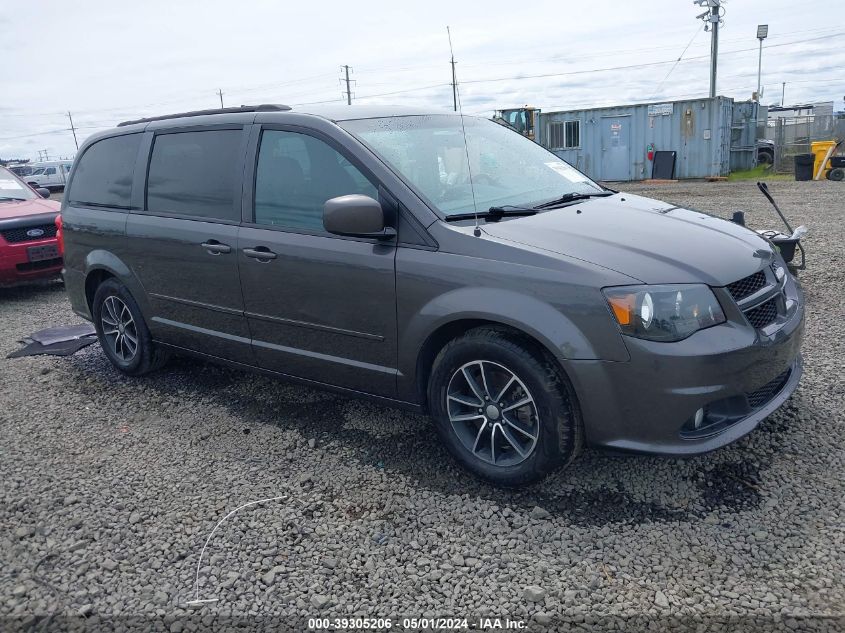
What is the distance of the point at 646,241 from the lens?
325 centimetres

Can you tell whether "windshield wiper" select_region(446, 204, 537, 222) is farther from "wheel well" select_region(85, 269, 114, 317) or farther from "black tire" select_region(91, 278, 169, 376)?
"wheel well" select_region(85, 269, 114, 317)

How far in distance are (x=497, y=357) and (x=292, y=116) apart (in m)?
1.91

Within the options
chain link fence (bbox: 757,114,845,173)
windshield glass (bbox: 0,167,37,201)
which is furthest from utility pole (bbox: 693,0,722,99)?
windshield glass (bbox: 0,167,37,201)

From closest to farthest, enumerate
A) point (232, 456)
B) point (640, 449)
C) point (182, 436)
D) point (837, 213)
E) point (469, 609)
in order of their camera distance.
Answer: point (469, 609) → point (640, 449) → point (232, 456) → point (182, 436) → point (837, 213)

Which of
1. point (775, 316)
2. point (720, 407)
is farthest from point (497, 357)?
point (775, 316)

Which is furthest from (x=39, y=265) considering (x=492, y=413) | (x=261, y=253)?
(x=492, y=413)

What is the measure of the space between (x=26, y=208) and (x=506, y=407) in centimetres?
794

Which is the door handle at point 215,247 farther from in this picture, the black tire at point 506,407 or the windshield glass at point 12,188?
the windshield glass at point 12,188

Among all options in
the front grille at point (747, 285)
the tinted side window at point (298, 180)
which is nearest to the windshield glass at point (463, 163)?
the tinted side window at point (298, 180)

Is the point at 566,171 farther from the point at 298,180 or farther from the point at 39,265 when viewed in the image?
the point at 39,265

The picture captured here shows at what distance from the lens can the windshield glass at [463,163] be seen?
3.66m

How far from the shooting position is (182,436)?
4.21 meters

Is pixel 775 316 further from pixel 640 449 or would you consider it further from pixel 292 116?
pixel 292 116

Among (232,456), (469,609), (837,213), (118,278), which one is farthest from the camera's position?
(837,213)
